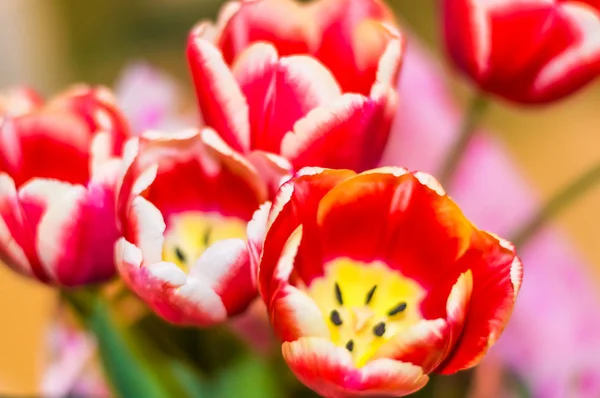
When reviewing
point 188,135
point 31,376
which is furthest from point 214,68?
point 31,376

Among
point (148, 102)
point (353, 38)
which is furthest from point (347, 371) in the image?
point (148, 102)

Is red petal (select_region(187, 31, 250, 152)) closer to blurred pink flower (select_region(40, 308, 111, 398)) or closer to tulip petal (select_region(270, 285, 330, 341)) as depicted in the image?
tulip petal (select_region(270, 285, 330, 341))

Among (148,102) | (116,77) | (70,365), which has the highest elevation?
(148,102)

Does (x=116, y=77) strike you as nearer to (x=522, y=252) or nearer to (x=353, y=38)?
(x=522, y=252)

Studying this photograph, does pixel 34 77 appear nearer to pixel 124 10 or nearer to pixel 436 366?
pixel 124 10

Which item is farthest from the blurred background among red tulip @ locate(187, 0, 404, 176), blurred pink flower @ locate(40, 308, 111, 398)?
red tulip @ locate(187, 0, 404, 176)

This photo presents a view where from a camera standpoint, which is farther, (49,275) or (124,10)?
(124,10)

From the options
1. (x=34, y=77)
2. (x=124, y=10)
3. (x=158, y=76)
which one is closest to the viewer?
(x=158, y=76)
